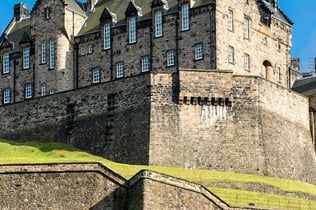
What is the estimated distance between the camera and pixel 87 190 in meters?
54.0

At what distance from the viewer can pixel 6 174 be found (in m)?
55.2

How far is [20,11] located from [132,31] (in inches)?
663

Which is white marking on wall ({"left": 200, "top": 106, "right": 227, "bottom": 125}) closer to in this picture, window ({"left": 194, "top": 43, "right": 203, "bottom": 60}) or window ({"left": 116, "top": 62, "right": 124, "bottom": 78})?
window ({"left": 194, "top": 43, "right": 203, "bottom": 60})

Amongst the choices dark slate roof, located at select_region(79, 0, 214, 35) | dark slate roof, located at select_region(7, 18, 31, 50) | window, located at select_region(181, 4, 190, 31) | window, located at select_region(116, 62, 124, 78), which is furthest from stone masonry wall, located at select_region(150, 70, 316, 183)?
dark slate roof, located at select_region(7, 18, 31, 50)

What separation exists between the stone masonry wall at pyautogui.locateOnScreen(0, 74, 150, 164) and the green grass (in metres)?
1.40

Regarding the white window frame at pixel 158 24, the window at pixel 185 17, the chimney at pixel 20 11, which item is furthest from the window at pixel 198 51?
the chimney at pixel 20 11

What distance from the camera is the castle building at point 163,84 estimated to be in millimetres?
66625

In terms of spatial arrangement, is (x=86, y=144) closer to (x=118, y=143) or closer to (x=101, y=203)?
(x=118, y=143)

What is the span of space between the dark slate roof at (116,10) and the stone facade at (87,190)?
24.1 m

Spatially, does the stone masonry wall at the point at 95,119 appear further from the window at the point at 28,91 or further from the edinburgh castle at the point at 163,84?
the window at the point at 28,91

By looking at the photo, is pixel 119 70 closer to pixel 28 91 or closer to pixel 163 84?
pixel 28 91

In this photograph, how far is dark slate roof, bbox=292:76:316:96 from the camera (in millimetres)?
79363

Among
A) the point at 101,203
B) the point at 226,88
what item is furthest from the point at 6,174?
the point at 226,88

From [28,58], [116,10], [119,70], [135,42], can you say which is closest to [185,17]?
[135,42]
